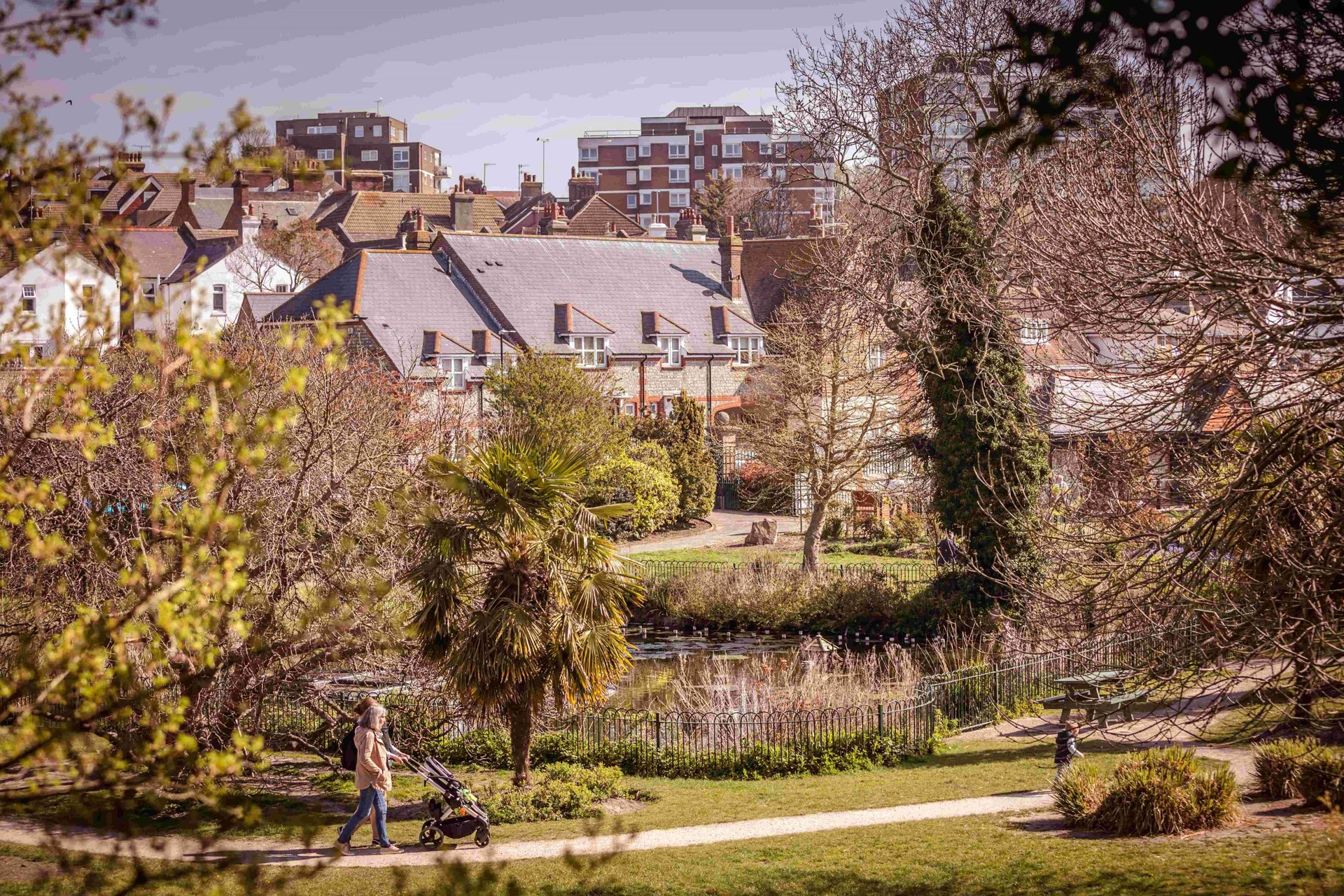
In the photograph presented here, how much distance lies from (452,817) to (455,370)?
35320mm

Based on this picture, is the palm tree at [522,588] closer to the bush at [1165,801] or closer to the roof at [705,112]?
the bush at [1165,801]

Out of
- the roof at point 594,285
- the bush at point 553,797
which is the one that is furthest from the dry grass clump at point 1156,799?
the roof at point 594,285

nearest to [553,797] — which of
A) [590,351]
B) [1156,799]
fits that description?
[1156,799]

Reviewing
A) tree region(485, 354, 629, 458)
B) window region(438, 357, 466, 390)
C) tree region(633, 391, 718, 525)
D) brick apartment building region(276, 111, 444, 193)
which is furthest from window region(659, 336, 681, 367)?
brick apartment building region(276, 111, 444, 193)

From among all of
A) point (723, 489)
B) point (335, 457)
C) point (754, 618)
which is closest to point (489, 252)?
point (723, 489)

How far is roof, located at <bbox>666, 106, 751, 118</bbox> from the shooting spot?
124 meters

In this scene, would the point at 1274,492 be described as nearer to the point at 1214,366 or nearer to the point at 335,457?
the point at 1214,366

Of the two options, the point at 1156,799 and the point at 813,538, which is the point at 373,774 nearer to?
the point at 1156,799

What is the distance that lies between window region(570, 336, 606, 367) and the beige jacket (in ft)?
125

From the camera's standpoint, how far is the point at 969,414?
83.6ft

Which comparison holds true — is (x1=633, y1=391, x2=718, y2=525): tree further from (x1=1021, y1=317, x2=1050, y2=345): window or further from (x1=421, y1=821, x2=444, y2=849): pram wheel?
(x1=421, y1=821, x2=444, y2=849): pram wheel

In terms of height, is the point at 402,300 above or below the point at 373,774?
above

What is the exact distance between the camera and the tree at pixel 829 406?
32.5 metres

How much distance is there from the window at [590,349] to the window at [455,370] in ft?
17.7
